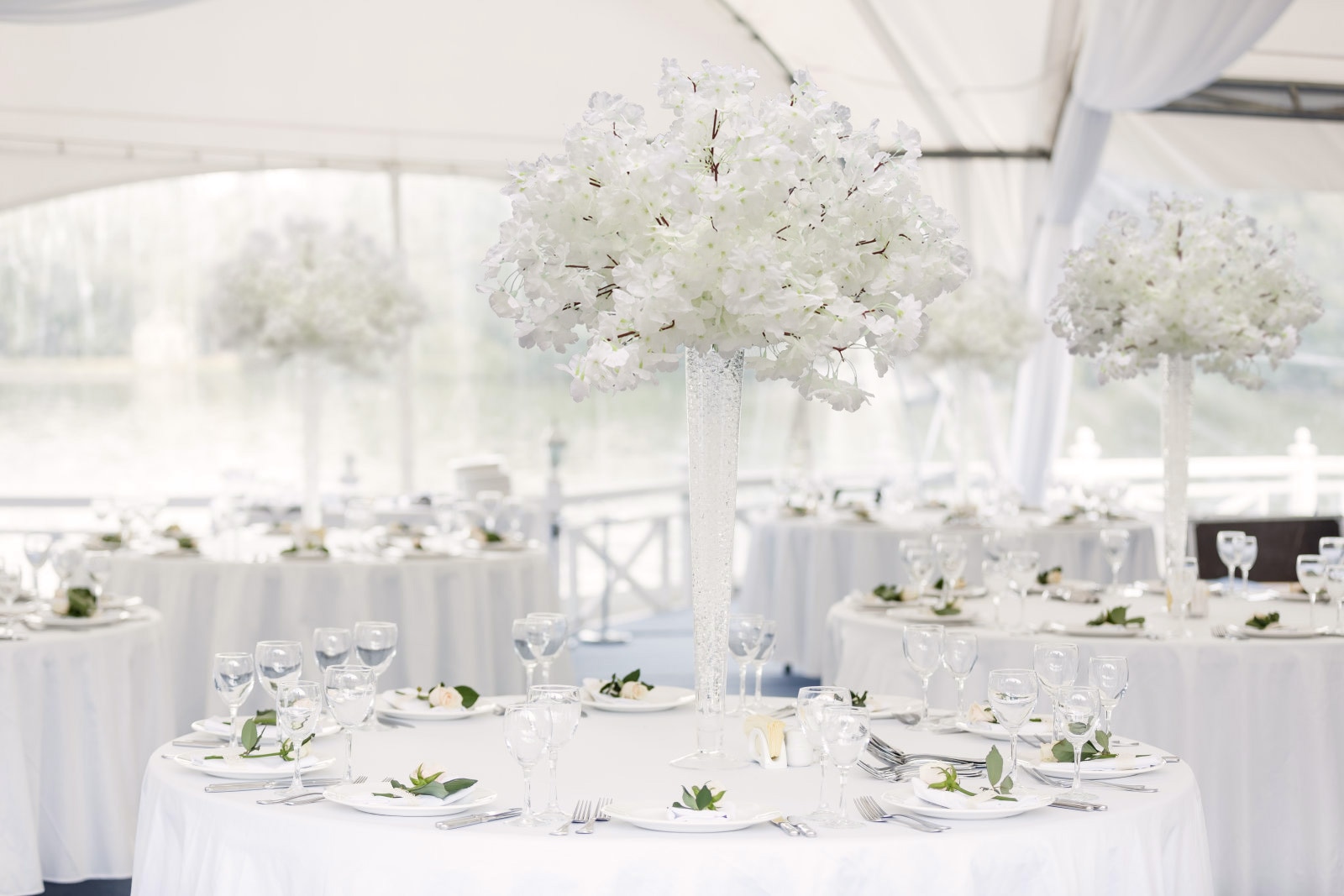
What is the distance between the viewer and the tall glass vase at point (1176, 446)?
14.5 feet

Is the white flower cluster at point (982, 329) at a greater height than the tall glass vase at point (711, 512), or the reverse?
the white flower cluster at point (982, 329)

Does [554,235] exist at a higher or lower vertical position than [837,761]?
higher

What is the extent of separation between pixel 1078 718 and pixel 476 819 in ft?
3.05

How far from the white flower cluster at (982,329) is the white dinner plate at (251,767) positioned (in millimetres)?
5580

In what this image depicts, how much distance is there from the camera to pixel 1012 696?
222 cm

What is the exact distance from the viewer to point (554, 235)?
2.34 meters

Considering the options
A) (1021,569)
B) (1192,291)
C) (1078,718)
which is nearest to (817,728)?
(1078,718)

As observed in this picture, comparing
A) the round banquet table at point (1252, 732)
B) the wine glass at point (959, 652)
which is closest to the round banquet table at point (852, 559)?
the round banquet table at point (1252, 732)

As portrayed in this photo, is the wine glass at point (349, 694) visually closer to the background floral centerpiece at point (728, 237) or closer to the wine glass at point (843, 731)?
the background floral centerpiece at point (728, 237)

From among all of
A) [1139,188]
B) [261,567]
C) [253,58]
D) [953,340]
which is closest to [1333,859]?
[261,567]

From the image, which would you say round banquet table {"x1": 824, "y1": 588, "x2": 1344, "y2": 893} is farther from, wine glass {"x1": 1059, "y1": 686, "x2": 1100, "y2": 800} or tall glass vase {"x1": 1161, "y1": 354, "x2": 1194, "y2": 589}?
wine glass {"x1": 1059, "y1": 686, "x2": 1100, "y2": 800}

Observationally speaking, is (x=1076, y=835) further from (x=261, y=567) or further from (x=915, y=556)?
(x=261, y=567)

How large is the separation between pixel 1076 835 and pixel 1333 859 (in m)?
2.06

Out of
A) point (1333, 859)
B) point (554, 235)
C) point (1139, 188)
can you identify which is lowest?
point (1333, 859)
